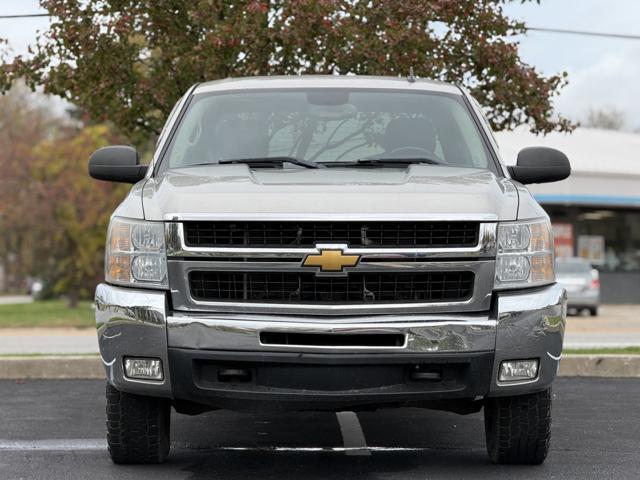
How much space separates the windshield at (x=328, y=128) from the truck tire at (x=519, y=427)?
4.21ft

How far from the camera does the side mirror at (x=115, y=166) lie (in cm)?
613

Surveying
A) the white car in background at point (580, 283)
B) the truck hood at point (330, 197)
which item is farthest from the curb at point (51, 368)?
the white car in background at point (580, 283)

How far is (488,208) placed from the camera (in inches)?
203

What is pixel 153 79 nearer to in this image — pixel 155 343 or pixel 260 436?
pixel 260 436

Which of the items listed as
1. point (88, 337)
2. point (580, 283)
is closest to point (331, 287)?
point (88, 337)

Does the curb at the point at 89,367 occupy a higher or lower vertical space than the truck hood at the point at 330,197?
lower

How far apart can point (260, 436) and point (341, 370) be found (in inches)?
80.0

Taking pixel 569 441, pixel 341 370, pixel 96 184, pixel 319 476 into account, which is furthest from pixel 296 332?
pixel 96 184

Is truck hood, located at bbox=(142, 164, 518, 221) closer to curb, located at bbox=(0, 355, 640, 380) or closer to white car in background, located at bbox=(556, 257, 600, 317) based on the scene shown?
curb, located at bbox=(0, 355, 640, 380)

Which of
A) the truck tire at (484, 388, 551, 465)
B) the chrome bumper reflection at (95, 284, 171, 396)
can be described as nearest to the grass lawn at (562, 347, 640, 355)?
the truck tire at (484, 388, 551, 465)

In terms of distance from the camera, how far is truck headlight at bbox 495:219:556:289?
16.8 ft

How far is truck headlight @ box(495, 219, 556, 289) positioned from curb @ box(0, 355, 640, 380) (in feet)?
16.2

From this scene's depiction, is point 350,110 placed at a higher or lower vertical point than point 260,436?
higher

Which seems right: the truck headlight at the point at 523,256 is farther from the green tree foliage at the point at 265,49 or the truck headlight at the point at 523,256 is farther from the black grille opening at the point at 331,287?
the green tree foliage at the point at 265,49
